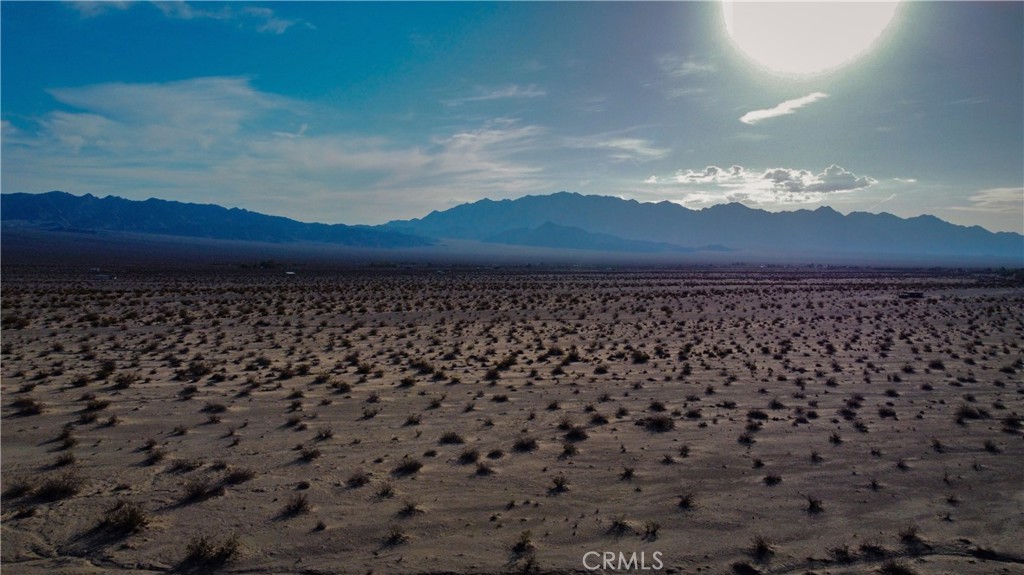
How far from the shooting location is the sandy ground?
6.97 metres

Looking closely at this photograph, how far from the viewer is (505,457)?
993 centimetres

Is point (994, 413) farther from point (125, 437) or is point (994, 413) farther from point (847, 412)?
point (125, 437)

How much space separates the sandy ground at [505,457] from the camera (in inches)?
274

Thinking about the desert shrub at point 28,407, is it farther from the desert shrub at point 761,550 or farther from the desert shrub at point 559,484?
the desert shrub at point 761,550

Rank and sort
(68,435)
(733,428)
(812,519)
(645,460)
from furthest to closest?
(733,428) → (68,435) → (645,460) → (812,519)

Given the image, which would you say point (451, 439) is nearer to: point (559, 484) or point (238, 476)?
point (559, 484)

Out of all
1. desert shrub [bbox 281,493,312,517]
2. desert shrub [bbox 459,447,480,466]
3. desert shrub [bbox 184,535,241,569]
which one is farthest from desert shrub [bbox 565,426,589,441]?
desert shrub [bbox 184,535,241,569]

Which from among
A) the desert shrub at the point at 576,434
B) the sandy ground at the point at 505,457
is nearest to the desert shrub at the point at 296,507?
the sandy ground at the point at 505,457

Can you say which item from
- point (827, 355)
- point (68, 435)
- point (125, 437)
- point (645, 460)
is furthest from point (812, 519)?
point (827, 355)

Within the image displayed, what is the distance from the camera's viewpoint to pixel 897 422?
1219cm

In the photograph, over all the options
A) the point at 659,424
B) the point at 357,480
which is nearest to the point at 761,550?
the point at 659,424

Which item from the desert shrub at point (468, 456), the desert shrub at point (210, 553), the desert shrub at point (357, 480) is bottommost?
the desert shrub at point (210, 553)

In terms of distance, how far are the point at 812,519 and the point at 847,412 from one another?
6094 millimetres

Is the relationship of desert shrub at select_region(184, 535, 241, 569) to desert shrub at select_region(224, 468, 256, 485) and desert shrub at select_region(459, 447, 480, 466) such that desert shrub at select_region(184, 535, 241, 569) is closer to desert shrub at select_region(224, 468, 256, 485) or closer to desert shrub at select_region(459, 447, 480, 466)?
desert shrub at select_region(224, 468, 256, 485)
